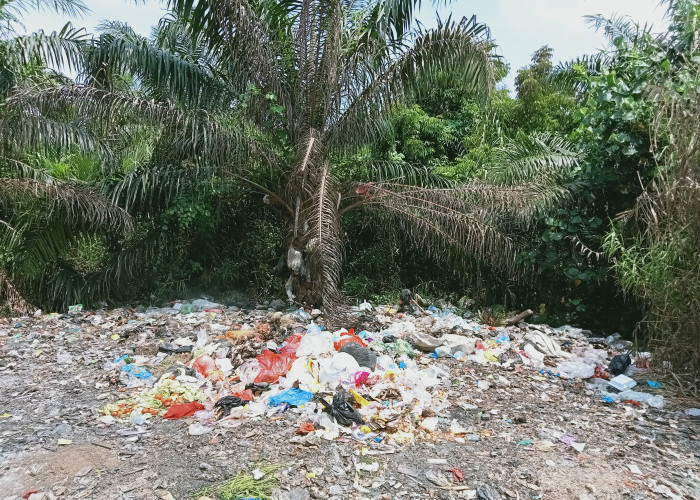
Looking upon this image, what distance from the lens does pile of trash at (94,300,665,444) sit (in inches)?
129

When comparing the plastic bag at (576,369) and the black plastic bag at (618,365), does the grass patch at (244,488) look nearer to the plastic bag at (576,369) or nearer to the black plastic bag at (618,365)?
the plastic bag at (576,369)

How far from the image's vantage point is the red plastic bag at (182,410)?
10.9ft

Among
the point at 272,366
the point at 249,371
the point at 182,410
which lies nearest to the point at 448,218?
the point at 272,366

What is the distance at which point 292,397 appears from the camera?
3.43 metres

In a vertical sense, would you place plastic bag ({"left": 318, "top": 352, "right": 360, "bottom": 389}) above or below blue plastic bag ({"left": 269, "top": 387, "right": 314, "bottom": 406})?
above

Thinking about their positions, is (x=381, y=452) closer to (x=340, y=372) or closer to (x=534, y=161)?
(x=340, y=372)

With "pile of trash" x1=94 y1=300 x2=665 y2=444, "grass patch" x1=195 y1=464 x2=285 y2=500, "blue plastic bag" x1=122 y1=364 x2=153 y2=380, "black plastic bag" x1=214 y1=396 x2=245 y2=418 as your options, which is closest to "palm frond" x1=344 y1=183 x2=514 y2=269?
"pile of trash" x1=94 y1=300 x2=665 y2=444

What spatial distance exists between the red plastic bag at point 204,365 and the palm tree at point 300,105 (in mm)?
1930

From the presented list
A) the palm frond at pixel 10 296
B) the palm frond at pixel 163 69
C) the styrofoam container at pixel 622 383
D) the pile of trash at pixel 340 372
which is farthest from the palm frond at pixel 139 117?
the styrofoam container at pixel 622 383

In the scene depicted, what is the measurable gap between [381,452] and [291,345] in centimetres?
164

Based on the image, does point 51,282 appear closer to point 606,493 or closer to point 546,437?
point 546,437

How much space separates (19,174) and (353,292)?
16.2 ft

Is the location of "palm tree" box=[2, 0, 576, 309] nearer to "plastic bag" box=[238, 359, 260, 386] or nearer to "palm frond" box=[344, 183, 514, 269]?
"palm frond" box=[344, 183, 514, 269]

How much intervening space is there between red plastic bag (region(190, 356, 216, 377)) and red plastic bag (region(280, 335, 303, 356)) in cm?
58
